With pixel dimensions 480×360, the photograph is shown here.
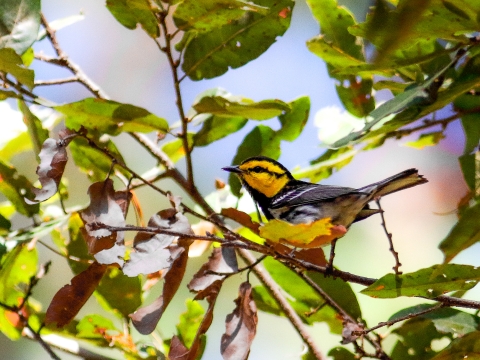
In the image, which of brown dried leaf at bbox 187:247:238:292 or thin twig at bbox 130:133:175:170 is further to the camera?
thin twig at bbox 130:133:175:170

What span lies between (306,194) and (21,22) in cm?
99

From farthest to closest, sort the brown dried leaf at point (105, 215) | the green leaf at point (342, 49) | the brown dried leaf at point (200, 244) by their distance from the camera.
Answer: the brown dried leaf at point (200, 244) < the green leaf at point (342, 49) < the brown dried leaf at point (105, 215)

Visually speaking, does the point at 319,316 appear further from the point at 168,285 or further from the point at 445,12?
the point at 445,12

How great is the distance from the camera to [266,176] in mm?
1981

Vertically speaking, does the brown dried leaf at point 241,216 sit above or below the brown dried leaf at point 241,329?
above

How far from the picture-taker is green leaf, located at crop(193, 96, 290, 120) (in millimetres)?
1188

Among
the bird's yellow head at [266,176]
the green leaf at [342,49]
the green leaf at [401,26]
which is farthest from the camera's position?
the bird's yellow head at [266,176]

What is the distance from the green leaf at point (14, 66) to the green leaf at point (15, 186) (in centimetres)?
30

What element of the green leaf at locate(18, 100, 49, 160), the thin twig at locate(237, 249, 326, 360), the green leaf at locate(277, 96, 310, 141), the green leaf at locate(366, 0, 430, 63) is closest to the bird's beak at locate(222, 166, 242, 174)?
the green leaf at locate(277, 96, 310, 141)

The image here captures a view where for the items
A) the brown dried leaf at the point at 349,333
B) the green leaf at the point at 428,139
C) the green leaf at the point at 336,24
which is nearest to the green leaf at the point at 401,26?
the brown dried leaf at the point at 349,333

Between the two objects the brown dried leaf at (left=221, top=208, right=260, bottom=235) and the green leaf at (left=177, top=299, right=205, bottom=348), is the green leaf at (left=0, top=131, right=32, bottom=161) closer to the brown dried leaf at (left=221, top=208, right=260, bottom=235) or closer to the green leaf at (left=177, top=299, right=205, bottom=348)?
the green leaf at (left=177, top=299, right=205, bottom=348)

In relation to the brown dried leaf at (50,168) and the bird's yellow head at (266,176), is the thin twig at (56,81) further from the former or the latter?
the bird's yellow head at (266,176)

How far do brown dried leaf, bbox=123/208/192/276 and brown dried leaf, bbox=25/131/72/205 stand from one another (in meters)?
0.17

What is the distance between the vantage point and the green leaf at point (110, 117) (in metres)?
1.21
